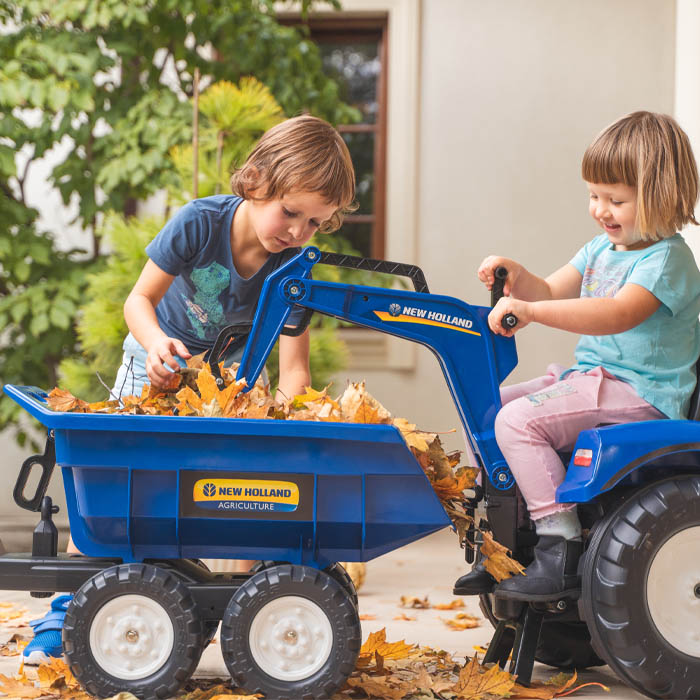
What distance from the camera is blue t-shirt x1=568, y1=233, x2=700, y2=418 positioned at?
73.3 inches

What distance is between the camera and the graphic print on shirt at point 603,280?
197 centimetres

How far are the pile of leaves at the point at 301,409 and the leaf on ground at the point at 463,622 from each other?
78 centimetres

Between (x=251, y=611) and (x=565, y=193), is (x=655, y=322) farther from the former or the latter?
(x=565, y=193)

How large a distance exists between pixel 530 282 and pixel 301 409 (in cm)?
62

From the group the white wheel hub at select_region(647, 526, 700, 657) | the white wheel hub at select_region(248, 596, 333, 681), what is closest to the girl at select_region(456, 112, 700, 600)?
the white wheel hub at select_region(647, 526, 700, 657)

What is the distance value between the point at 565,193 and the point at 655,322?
3.12 meters

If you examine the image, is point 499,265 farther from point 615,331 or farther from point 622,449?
point 622,449

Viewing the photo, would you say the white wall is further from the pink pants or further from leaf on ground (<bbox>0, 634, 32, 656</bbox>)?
the pink pants

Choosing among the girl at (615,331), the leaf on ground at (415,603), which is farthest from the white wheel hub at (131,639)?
the leaf on ground at (415,603)

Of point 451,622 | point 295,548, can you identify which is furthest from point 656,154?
point 451,622

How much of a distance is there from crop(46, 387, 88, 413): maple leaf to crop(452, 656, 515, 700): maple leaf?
880 mm

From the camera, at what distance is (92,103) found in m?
3.48

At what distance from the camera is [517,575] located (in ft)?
5.89

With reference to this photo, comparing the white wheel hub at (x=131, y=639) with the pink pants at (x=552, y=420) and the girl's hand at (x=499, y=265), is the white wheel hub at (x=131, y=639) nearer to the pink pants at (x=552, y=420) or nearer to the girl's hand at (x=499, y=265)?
the pink pants at (x=552, y=420)
